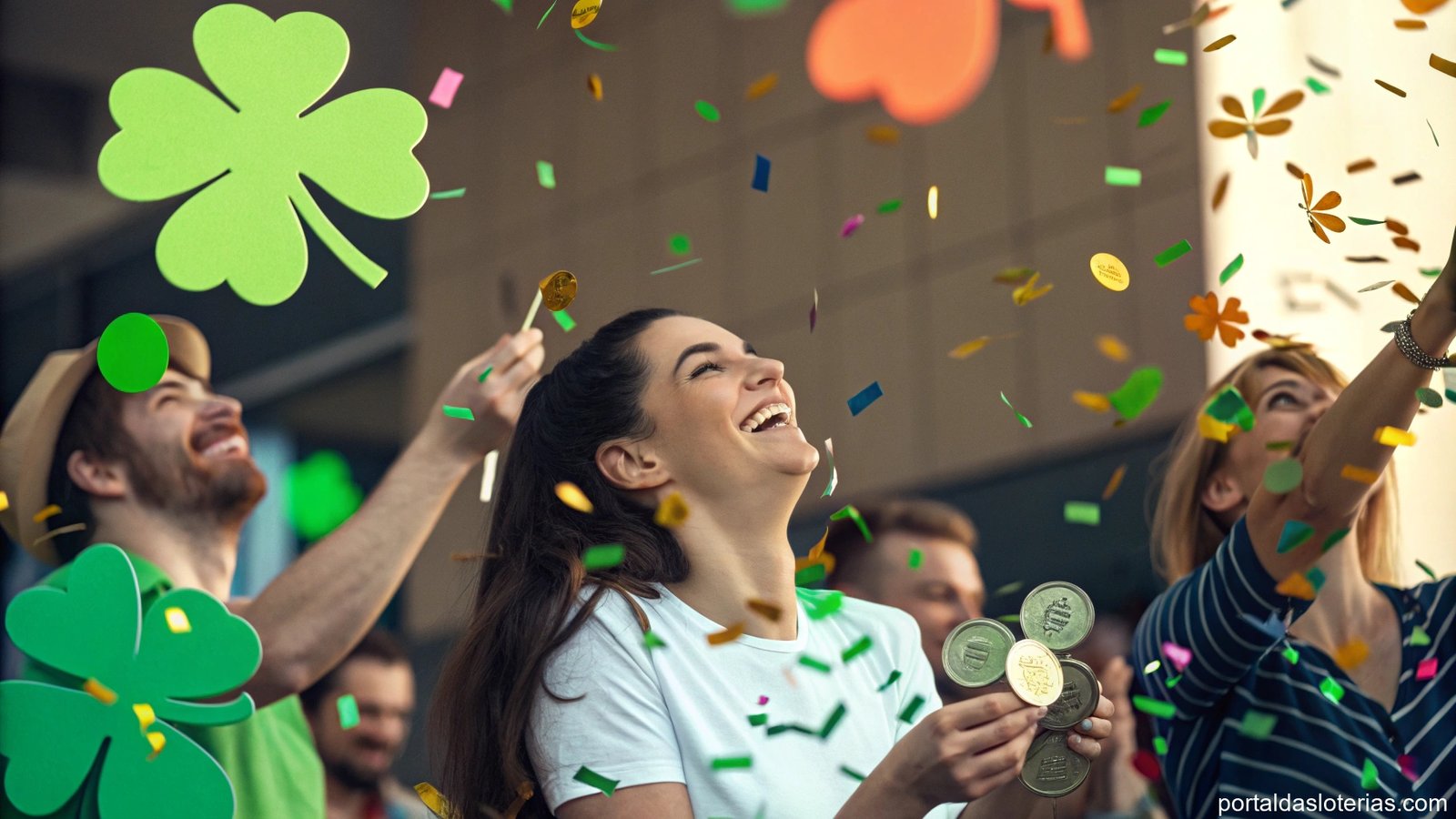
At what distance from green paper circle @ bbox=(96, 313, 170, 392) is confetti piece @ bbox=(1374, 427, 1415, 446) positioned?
1.52 meters

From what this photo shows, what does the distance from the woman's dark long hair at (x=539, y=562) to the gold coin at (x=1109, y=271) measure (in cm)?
62

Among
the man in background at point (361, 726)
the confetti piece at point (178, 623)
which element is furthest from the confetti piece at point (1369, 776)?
the man in background at point (361, 726)

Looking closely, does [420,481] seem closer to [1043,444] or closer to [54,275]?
[1043,444]

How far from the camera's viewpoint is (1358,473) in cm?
196

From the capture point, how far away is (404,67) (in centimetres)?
791

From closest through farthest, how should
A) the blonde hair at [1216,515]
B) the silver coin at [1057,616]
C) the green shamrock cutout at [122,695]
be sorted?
the silver coin at [1057,616]
the green shamrock cutout at [122,695]
the blonde hair at [1216,515]

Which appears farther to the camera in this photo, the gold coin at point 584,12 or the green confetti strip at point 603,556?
the gold coin at point 584,12

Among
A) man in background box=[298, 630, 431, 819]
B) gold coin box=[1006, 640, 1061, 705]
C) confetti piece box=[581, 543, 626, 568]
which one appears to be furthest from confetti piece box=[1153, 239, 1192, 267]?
man in background box=[298, 630, 431, 819]

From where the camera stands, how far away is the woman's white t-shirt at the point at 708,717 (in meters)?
1.89

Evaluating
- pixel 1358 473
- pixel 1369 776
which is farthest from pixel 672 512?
pixel 1369 776

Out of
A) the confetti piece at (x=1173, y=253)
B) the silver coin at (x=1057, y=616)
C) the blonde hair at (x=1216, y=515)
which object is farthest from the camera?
the blonde hair at (x=1216, y=515)

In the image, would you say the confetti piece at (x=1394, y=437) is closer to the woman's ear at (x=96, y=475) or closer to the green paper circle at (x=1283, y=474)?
the green paper circle at (x=1283, y=474)

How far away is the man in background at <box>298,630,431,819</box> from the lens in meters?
3.88

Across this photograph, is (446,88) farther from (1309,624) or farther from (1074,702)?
(1309,624)
